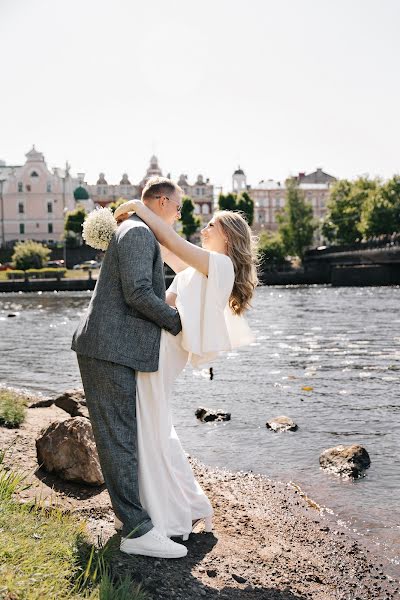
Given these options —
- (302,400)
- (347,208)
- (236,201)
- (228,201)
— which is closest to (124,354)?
(302,400)

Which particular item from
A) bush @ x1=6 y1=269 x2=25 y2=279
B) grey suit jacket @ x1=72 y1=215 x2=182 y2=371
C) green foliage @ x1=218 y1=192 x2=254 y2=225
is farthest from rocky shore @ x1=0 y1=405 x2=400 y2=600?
green foliage @ x1=218 y1=192 x2=254 y2=225

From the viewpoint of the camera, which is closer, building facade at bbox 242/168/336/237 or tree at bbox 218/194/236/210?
tree at bbox 218/194/236/210

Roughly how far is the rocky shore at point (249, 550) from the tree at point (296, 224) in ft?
282

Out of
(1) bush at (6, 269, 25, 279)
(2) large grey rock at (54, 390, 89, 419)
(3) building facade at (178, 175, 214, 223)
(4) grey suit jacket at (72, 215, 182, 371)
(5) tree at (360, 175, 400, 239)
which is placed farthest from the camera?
(3) building facade at (178, 175, 214, 223)

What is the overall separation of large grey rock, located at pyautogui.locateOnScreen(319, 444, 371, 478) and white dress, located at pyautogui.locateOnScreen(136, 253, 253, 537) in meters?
3.98

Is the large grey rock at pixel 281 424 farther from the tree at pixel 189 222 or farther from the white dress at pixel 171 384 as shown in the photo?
the tree at pixel 189 222

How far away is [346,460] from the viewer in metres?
9.12

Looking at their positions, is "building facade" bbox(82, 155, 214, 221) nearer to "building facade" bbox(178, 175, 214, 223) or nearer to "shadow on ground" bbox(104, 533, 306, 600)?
"building facade" bbox(178, 175, 214, 223)

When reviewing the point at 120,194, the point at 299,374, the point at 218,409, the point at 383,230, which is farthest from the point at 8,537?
the point at 120,194

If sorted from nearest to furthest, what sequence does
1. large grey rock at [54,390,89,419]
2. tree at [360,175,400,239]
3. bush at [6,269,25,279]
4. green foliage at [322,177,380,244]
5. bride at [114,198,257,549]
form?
1. bride at [114,198,257,549]
2. large grey rock at [54,390,89,419]
3. bush at [6,269,25,279]
4. tree at [360,175,400,239]
5. green foliage at [322,177,380,244]

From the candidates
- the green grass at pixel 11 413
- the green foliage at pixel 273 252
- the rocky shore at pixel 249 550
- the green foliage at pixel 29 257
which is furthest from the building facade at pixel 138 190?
the rocky shore at pixel 249 550

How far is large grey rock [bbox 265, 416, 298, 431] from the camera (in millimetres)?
11281

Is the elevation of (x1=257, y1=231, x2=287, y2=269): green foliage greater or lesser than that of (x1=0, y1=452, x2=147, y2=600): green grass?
greater

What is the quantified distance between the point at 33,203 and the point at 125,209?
349 feet
